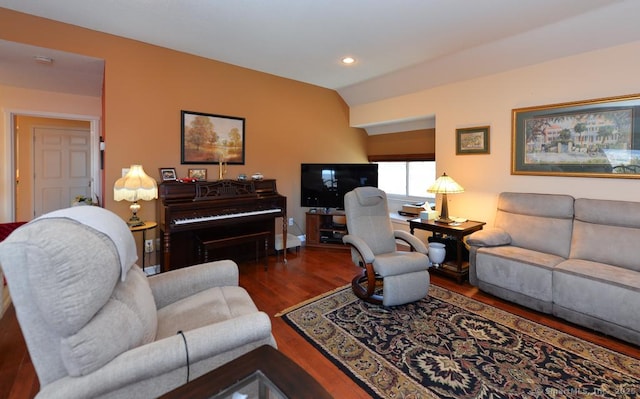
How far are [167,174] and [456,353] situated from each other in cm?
339

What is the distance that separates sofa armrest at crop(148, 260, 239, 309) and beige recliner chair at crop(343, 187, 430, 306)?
1262mm

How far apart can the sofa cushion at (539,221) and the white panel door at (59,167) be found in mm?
6875

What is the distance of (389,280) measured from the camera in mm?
2670

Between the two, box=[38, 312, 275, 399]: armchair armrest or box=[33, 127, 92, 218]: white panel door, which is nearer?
box=[38, 312, 275, 399]: armchair armrest

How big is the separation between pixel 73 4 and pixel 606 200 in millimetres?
5088

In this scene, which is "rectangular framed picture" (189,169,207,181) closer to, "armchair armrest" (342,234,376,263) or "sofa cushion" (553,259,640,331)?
"armchair armrest" (342,234,376,263)

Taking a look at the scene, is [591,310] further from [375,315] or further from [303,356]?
[303,356]

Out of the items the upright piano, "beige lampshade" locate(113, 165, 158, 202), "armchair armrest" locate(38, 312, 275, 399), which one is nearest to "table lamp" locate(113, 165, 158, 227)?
"beige lampshade" locate(113, 165, 158, 202)

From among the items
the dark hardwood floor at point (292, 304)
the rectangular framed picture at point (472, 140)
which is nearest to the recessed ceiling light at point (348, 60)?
the rectangular framed picture at point (472, 140)

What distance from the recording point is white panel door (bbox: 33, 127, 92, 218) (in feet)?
17.2

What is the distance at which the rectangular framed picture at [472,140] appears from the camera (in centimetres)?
373

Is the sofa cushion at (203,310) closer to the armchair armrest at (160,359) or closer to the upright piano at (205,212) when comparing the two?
the armchair armrest at (160,359)

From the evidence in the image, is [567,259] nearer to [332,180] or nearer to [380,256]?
[380,256]

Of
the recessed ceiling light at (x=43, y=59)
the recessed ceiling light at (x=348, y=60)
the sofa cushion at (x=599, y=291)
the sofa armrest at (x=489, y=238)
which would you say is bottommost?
the sofa cushion at (x=599, y=291)
